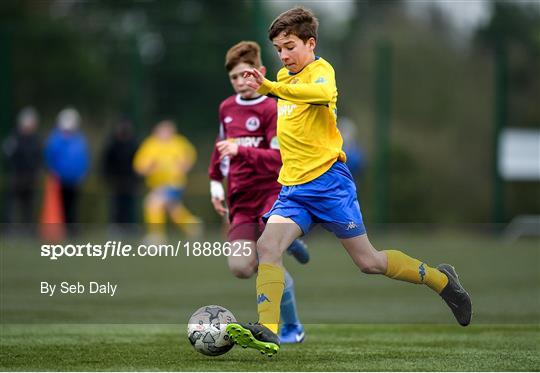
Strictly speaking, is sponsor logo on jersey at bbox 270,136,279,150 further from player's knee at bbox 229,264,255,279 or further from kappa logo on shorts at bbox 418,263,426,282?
kappa logo on shorts at bbox 418,263,426,282

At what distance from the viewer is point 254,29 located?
868 inches

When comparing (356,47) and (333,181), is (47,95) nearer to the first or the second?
(356,47)

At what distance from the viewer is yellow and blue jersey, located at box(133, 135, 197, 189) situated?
64.1 feet

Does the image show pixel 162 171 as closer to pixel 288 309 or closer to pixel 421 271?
pixel 288 309

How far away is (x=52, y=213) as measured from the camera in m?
19.9

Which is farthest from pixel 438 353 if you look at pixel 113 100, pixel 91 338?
pixel 113 100

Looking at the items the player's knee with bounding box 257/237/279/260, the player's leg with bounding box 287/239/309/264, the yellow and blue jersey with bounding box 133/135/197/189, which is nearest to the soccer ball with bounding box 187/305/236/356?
the player's knee with bounding box 257/237/279/260

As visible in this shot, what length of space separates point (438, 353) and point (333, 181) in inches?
49.8

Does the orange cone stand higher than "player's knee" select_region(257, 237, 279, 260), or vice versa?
"player's knee" select_region(257, 237, 279, 260)

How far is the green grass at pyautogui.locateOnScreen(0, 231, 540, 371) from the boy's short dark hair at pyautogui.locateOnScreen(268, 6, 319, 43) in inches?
74.4

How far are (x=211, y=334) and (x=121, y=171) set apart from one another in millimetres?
13895

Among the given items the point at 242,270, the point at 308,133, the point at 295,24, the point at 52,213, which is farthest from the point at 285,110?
the point at 52,213

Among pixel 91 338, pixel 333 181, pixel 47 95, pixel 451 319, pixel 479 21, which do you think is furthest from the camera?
pixel 479 21

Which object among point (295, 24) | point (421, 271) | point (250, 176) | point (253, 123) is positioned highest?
point (295, 24)
